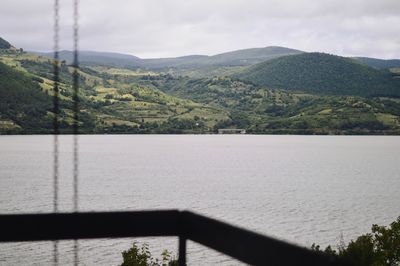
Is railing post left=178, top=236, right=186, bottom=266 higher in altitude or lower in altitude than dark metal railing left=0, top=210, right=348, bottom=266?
lower

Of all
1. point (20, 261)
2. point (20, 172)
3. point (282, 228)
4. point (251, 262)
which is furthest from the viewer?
point (20, 172)

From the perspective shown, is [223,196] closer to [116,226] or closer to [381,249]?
[381,249]

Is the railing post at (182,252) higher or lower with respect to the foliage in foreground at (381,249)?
higher

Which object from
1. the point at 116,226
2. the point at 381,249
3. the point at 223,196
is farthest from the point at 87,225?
the point at 223,196

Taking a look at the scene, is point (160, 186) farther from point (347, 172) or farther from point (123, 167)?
point (347, 172)

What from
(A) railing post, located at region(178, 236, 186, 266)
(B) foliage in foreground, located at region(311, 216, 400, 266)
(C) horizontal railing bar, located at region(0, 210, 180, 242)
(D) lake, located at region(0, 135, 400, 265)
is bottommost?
(D) lake, located at region(0, 135, 400, 265)

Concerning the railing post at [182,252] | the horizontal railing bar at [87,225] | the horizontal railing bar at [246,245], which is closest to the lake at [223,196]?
the horizontal railing bar at [87,225]

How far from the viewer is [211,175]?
395 feet

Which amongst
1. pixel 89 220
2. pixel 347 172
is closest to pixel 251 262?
pixel 89 220

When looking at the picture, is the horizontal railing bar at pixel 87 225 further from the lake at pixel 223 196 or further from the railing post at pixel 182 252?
the lake at pixel 223 196

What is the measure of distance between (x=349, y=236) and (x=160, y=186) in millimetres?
48762

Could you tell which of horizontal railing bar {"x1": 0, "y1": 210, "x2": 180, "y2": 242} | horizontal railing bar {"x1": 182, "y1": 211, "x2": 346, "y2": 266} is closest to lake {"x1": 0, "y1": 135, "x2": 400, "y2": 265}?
horizontal railing bar {"x1": 0, "y1": 210, "x2": 180, "y2": 242}

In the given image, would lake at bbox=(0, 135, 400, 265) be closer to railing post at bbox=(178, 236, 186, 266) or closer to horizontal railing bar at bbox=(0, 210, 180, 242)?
horizontal railing bar at bbox=(0, 210, 180, 242)

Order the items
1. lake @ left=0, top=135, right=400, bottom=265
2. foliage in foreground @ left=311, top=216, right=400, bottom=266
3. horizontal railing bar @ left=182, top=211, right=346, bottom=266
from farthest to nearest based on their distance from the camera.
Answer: lake @ left=0, top=135, right=400, bottom=265 → foliage in foreground @ left=311, top=216, right=400, bottom=266 → horizontal railing bar @ left=182, top=211, right=346, bottom=266
